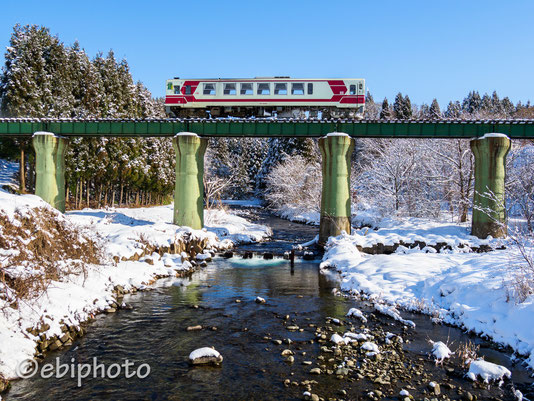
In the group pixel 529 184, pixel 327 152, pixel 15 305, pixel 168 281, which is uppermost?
pixel 327 152

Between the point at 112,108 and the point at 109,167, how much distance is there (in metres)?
7.95

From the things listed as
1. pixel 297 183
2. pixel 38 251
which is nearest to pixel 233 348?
pixel 38 251

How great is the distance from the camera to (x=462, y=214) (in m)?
34.0

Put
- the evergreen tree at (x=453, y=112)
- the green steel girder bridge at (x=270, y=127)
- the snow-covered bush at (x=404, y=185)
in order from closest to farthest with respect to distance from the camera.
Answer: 1. the green steel girder bridge at (x=270, y=127)
2. the snow-covered bush at (x=404, y=185)
3. the evergreen tree at (x=453, y=112)

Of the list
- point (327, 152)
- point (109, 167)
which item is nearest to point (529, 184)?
point (327, 152)

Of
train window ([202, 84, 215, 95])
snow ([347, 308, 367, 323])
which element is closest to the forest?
train window ([202, 84, 215, 95])

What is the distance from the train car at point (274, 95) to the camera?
95.9 ft

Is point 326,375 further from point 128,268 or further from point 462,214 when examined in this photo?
point 462,214

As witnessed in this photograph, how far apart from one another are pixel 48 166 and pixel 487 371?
3272 cm

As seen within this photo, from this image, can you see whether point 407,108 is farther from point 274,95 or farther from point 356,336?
point 356,336

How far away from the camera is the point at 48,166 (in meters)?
30.8

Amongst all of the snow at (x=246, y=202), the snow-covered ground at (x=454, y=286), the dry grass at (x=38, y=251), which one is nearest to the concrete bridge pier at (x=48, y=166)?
the dry grass at (x=38, y=251)

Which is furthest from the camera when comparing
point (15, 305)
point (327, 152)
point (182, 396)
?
point (327, 152)

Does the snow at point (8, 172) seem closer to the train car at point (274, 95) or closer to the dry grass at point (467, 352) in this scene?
the train car at point (274, 95)
